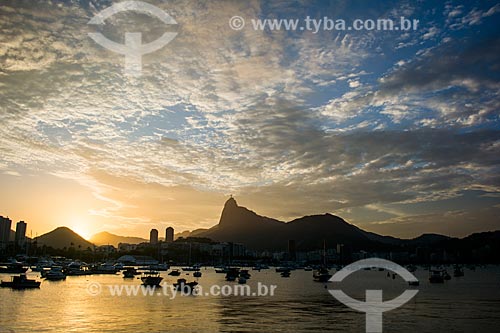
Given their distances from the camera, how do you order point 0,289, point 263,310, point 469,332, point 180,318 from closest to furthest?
point 469,332 → point 180,318 → point 263,310 → point 0,289

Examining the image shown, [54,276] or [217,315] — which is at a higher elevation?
[217,315]

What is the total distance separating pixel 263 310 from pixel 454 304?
34.8 metres

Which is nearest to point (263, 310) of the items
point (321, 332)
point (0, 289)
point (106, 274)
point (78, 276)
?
point (321, 332)

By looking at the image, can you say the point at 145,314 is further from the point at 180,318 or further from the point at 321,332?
the point at 321,332

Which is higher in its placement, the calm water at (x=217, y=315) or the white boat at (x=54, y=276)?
the calm water at (x=217, y=315)

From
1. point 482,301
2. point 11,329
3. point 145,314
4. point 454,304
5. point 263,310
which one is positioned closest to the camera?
point 11,329

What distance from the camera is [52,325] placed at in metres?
47.8

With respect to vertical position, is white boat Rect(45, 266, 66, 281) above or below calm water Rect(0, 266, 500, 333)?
below

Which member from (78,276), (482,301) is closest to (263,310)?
(482,301)

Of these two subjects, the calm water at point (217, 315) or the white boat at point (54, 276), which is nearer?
the calm water at point (217, 315)

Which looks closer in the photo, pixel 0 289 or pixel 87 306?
pixel 87 306

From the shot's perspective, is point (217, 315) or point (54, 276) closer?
point (217, 315)

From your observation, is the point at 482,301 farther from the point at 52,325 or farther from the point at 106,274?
the point at 106,274

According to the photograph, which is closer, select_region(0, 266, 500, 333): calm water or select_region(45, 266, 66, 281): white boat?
select_region(0, 266, 500, 333): calm water
